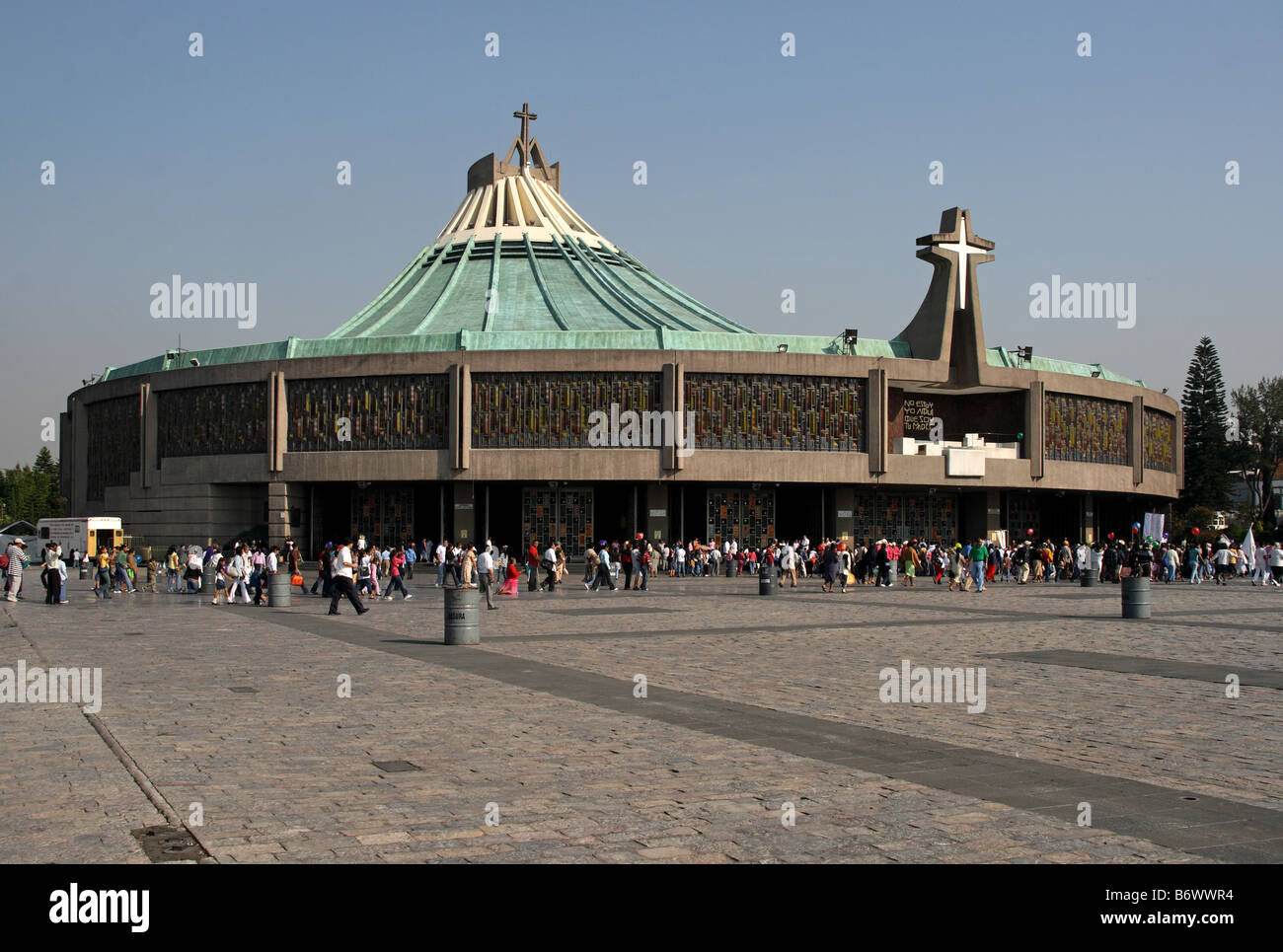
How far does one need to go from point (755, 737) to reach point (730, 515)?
43279mm

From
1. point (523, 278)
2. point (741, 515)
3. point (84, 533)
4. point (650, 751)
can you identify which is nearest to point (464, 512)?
point (741, 515)

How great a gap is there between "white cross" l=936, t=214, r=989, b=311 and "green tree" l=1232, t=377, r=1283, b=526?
46.8m

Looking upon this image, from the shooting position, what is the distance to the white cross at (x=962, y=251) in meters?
52.2

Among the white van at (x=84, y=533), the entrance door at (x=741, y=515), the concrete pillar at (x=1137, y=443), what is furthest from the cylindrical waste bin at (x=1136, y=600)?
the white van at (x=84, y=533)

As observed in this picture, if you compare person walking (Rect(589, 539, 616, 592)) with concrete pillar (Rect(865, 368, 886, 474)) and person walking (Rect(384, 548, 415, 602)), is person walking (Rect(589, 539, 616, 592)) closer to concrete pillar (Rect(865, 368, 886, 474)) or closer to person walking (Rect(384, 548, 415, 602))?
person walking (Rect(384, 548, 415, 602))

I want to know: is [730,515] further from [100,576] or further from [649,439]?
[100,576]

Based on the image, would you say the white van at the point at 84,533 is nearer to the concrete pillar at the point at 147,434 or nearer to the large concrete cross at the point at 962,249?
the concrete pillar at the point at 147,434

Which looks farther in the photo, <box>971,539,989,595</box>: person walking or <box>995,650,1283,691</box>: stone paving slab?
<box>971,539,989,595</box>: person walking

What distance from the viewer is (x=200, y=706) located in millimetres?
11086

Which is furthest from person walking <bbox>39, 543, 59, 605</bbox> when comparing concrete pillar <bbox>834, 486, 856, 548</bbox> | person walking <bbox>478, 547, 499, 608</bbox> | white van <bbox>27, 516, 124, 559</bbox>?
concrete pillar <bbox>834, 486, 856, 548</bbox>

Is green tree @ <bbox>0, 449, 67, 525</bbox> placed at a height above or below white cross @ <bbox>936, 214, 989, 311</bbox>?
below

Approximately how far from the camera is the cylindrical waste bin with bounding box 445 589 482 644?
17312 mm

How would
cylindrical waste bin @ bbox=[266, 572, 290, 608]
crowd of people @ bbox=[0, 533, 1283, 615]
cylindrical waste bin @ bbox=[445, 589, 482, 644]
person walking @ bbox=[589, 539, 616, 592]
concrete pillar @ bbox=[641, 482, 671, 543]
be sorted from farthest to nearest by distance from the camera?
concrete pillar @ bbox=[641, 482, 671, 543] < person walking @ bbox=[589, 539, 616, 592] < crowd of people @ bbox=[0, 533, 1283, 615] < cylindrical waste bin @ bbox=[266, 572, 290, 608] < cylindrical waste bin @ bbox=[445, 589, 482, 644]

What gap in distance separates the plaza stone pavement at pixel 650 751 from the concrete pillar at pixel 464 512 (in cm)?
3199
